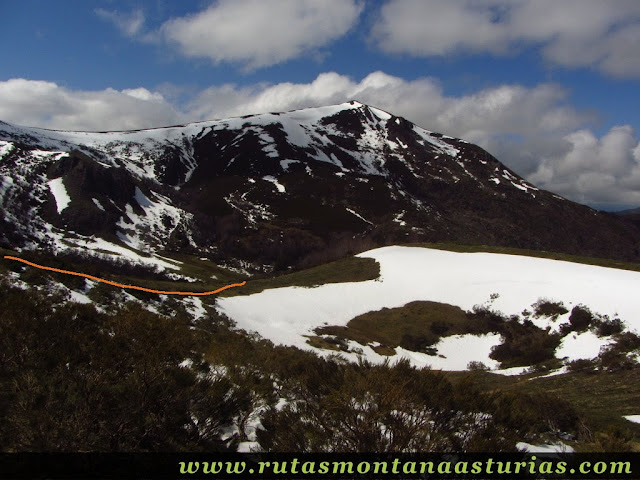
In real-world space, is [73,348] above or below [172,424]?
above

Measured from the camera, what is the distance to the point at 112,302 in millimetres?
22609

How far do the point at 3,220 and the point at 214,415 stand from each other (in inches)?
4685

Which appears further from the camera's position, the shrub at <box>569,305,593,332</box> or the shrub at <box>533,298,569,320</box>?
the shrub at <box>533,298,569,320</box>

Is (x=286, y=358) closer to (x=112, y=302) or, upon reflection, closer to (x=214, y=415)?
(x=214, y=415)

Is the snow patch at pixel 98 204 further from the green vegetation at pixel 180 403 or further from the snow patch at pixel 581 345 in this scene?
the green vegetation at pixel 180 403

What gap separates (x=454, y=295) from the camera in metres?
39.9

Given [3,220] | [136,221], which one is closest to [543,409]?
[3,220]

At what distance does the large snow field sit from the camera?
30844 millimetres

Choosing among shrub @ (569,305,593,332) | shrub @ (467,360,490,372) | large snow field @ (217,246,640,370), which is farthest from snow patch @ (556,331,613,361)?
shrub @ (467,360,490,372)

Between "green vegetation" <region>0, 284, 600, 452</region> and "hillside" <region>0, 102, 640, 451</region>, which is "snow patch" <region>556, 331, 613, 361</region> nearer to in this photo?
"hillside" <region>0, 102, 640, 451</region>

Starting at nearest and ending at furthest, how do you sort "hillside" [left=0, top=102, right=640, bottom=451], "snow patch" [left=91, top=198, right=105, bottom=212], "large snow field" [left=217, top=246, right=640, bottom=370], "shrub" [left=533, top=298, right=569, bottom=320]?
"hillside" [left=0, top=102, right=640, bottom=451], "large snow field" [left=217, top=246, right=640, bottom=370], "shrub" [left=533, top=298, right=569, bottom=320], "snow patch" [left=91, top=198, right=105, bottom=212]

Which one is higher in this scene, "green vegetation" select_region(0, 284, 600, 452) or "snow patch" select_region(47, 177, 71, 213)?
"snow patch" select_region(47, 177, 71, 213)

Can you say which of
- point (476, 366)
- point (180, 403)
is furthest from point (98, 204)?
point (180, 403)

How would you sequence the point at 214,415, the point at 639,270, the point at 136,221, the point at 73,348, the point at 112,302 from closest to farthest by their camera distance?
the point at 214,415 → the point at 73,348 → the point at 112,302 → the point at 639,270 → the point at 136,221
